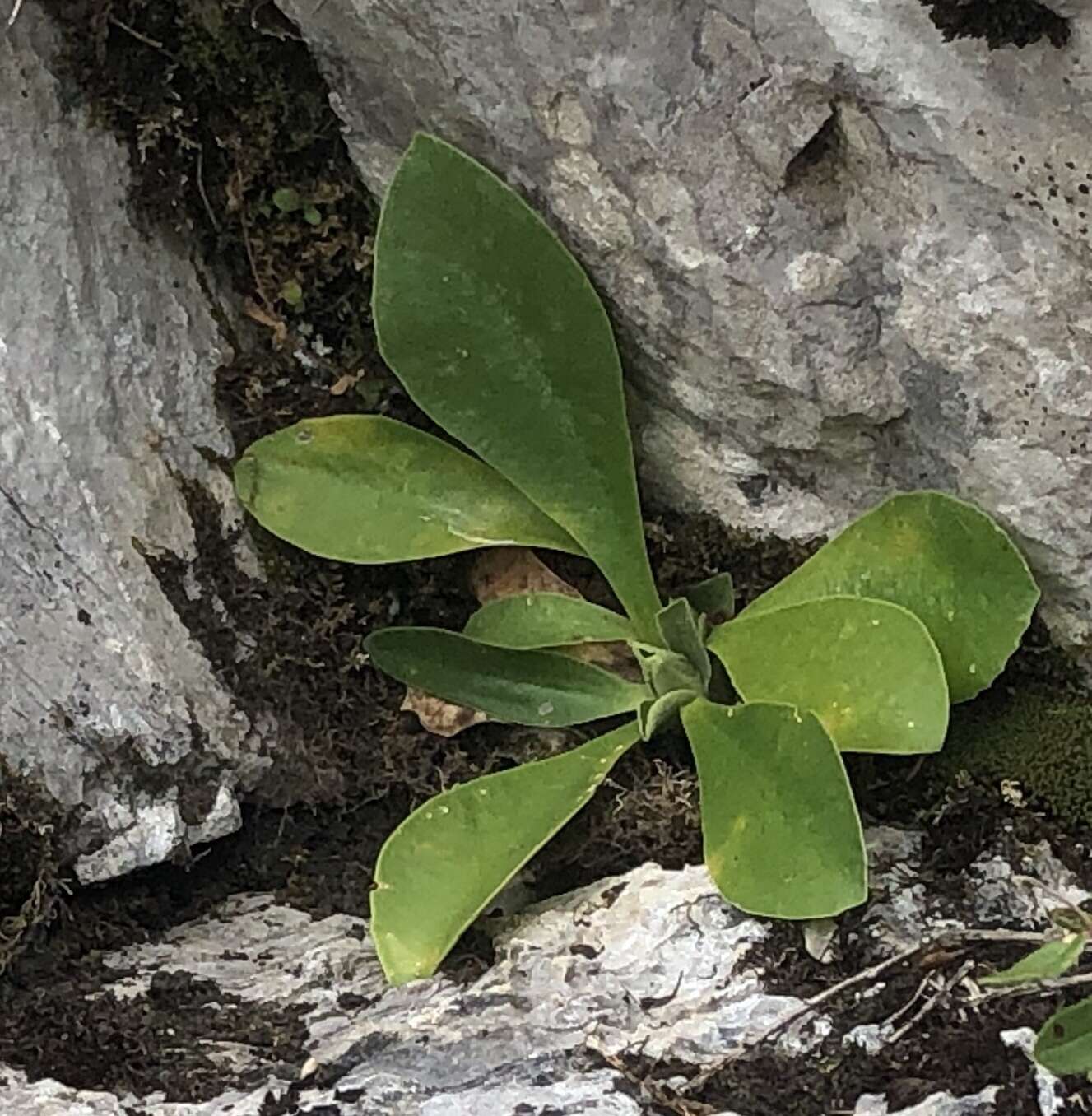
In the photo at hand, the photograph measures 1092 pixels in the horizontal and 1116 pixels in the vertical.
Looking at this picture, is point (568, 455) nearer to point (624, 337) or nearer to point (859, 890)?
point (624, 337)

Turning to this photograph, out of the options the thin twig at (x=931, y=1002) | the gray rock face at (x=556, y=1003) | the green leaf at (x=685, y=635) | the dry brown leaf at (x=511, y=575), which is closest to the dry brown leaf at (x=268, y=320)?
the dry brown leaf at (x=511, y=575)

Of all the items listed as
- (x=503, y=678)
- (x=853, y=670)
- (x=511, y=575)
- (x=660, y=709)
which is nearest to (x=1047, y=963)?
(x=853, y=670)

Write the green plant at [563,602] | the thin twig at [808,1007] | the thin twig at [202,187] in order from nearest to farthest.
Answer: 1. the thin twig at [808,1007]
2. the green plant at [563,602]
3. the thin twig at [202,187]

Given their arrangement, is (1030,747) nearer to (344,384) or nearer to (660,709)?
(660,709)

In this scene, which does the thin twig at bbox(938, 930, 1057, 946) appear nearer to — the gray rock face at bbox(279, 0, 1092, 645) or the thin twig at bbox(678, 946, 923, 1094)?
the thin twig at bbox(678, 946, 923, 1094)

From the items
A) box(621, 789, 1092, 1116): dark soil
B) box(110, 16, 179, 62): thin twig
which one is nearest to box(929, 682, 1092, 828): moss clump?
box(621, 789, 1092, 1116): dark soil

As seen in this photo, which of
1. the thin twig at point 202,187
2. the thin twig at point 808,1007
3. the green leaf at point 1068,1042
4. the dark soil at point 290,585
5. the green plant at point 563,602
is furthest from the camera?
the thin twig at point 202,187

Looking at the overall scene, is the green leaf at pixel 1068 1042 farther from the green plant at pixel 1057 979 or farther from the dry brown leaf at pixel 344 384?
the dry brown leaf at pixel 344 384
